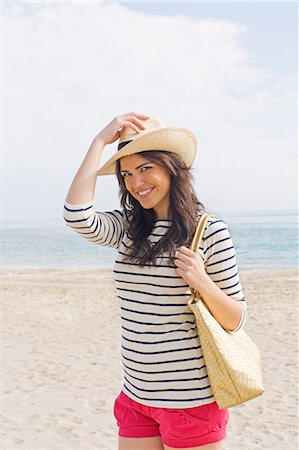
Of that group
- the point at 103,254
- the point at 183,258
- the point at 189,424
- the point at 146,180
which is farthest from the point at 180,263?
the point at 103,254

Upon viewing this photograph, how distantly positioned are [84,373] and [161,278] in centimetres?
532

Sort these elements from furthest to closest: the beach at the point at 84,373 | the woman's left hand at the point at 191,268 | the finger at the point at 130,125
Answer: the beach at the point at 84,373 < the finger at the point at 130,125 < the woman's left hand at the point at 191,268

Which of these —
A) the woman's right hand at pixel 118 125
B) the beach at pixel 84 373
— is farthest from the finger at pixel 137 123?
the beach at pixel 84 373

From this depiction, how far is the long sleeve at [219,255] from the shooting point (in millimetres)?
2121

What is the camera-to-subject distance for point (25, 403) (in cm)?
603

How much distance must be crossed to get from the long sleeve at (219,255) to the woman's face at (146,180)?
0.23 metres

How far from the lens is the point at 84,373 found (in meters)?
7.16

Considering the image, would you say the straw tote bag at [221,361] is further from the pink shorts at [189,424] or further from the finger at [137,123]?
the finger at [137,123]

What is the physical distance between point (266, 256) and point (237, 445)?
2541cm

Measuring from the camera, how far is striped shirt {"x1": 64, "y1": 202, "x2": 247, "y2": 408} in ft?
6.97

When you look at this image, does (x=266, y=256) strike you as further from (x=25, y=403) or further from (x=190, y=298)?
(x=190, y=298)

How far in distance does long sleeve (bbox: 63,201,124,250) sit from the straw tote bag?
1.39 ft

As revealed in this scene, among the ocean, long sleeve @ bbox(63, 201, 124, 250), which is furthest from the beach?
the ocean

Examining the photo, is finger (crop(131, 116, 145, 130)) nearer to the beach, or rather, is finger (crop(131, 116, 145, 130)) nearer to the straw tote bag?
the straw tote bag
